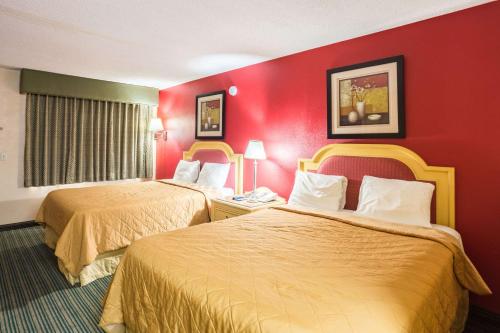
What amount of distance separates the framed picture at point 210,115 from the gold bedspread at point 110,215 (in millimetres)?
983

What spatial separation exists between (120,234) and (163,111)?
10.3 ft

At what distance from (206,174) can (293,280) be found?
2762mm

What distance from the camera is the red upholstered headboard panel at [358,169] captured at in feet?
7.95

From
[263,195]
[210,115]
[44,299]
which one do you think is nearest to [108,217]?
[44,299]

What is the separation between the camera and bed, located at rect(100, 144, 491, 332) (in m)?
1.06

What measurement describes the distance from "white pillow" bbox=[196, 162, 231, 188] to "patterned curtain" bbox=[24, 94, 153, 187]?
1893 millimetres

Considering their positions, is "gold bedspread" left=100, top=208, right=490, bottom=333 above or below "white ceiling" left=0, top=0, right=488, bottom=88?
below

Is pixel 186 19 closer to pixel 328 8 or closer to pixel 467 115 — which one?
pixel 328 8

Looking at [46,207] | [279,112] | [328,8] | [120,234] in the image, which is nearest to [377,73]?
[328,8]

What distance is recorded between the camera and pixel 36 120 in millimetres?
4133

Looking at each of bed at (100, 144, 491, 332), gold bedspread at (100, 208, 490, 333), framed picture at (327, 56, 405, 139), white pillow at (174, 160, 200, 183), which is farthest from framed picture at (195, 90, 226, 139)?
gold bedspread at (100, 208, 490, 333)

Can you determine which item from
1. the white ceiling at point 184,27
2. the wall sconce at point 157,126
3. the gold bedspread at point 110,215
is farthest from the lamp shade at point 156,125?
the gold bedspread at point 110,215

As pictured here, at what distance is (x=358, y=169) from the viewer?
8.71 feet

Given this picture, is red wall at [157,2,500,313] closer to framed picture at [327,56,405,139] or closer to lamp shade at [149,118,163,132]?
framed picture at [327,56,405,139]
